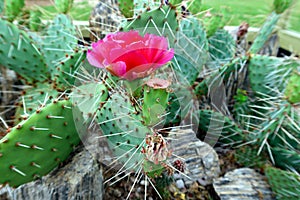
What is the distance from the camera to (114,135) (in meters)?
0.92

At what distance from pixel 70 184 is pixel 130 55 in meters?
0.49

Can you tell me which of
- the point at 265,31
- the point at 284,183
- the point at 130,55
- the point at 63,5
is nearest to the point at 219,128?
the point at 284,183

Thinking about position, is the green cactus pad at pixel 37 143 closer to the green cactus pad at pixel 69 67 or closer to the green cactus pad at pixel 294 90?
the green cactus pad at pixel 69 67

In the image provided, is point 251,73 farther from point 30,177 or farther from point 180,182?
point 30,177

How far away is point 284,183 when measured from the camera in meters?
1.13

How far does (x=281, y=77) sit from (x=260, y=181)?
528 millimetres

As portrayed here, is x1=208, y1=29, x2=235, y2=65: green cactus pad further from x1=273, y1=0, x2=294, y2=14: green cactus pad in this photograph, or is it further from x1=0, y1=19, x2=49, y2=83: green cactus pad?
x1=0, y1=19, x2=49, y2=83: green cactus pad

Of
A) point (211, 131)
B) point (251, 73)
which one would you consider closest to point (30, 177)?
point (211, 131)

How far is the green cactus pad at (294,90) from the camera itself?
3.70 ft

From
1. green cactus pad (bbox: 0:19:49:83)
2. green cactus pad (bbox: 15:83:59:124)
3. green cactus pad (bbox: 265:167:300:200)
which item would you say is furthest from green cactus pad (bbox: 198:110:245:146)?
green cactus pad (bbox: 0:19:49:83)

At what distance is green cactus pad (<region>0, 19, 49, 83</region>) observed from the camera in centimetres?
135

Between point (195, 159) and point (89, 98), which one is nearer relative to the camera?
point (89, 98)

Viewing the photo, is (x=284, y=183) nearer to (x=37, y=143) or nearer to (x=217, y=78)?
(x=217, y=78)

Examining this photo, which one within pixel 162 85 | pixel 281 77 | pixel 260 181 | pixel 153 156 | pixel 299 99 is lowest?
pixel 260 181
